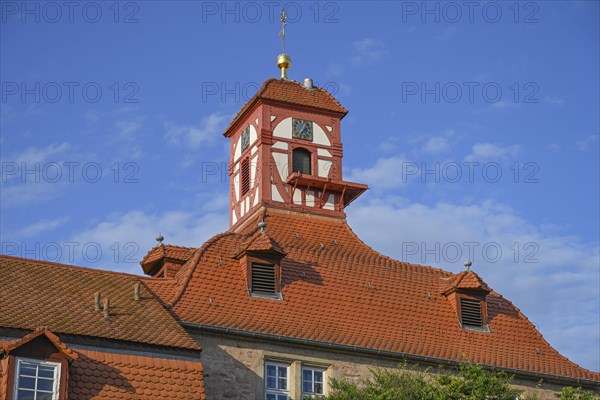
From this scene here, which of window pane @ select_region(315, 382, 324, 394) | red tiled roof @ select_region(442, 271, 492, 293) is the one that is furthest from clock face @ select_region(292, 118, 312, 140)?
window pane @ select_region(315, 382, 324, 394)

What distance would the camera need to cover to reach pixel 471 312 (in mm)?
37094

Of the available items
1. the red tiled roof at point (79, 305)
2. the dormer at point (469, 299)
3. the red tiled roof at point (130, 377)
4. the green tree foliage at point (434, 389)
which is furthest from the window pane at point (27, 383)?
the dormer at point (469, 299)

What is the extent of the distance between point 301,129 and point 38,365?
16525 millimetres

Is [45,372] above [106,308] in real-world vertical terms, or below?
below

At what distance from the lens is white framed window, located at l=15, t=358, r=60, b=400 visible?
27.0 meters

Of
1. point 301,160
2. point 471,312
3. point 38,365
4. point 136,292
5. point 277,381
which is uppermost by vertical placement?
point 301,160

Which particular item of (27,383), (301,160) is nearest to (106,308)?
(27,383)

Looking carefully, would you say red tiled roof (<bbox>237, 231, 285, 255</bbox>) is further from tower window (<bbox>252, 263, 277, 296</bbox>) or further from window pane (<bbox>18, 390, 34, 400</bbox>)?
window pane (<bbox>18, 390, 34, 400</bbox>)

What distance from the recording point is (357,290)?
36062mm

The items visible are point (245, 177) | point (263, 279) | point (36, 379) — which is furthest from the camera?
point (245, 177)

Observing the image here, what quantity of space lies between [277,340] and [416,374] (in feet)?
12.1

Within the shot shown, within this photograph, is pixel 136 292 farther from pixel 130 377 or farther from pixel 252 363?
pixel 130 377

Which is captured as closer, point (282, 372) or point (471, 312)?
point (282, 372)

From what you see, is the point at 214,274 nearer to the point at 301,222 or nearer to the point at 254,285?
the point at 254,285
